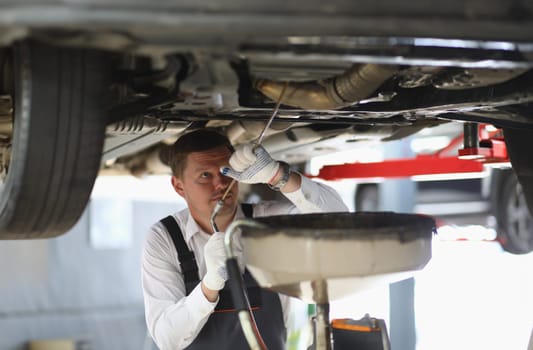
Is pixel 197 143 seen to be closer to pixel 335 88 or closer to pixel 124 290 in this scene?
pixel 335 88

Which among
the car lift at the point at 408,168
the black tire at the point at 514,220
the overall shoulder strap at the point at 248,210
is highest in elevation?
the car lift at the point at 408,168

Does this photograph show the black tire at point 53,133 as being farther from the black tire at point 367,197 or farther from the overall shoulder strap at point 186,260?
the black tire at point 367,197

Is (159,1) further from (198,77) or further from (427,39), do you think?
(427,39)

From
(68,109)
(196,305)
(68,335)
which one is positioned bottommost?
(68,335)

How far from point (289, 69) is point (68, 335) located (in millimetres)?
4394

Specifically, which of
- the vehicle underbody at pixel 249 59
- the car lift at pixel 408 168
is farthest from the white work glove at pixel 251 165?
the car lift at pixel 408 168

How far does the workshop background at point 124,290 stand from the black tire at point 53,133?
3.38m

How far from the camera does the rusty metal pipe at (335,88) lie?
110 centimetres

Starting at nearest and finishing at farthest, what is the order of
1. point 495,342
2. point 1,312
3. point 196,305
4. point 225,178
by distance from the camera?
1. point 196,305
2. point 225,178
3. point 495,342
4. point 1,312

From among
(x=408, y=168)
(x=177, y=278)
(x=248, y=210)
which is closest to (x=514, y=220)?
(x=408, y=168)

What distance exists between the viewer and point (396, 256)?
3.60 feet

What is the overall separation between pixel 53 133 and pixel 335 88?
46cm

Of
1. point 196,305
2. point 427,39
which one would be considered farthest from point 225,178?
point 427,39

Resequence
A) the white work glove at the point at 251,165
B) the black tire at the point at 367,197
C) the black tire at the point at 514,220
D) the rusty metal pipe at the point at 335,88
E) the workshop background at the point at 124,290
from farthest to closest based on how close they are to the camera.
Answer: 1. the workshop background at the point at 124,290
2. the black tire at the point at 367,197
3. the black tire at the point at 514,220
4. the white work glove at the point at 251,165
5. the rusty metal pipe at the point at 335,88
